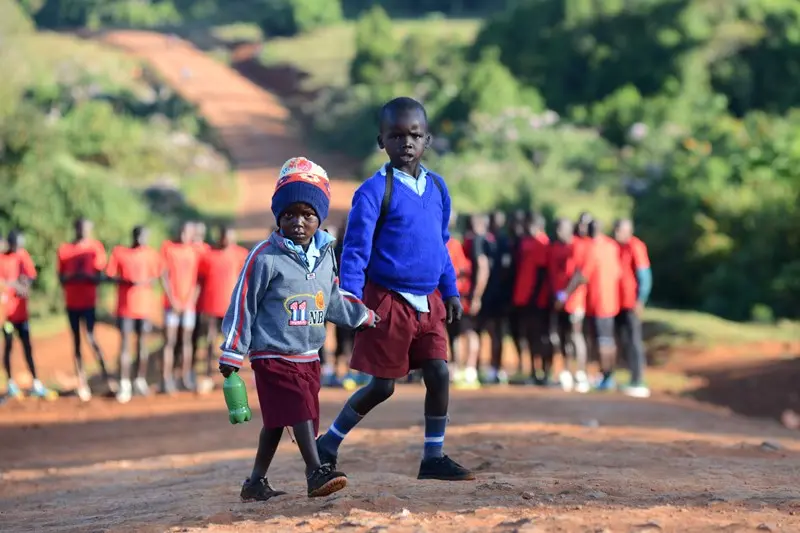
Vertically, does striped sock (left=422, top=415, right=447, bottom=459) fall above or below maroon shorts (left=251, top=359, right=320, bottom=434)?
below

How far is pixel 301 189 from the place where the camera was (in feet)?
21.7

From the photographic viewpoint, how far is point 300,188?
21.7 ft

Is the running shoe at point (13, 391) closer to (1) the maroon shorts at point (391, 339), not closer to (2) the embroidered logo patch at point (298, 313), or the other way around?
(1) the maroon shorts at point (391, 339)

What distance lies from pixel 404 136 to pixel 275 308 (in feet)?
3.87

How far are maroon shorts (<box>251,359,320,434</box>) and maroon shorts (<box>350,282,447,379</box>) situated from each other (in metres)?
0.47

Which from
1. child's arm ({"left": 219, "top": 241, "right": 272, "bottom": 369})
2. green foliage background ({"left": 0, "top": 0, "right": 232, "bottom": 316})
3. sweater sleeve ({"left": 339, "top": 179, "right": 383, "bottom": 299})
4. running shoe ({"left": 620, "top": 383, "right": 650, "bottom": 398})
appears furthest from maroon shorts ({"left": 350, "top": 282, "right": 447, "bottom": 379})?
green foliage background ({"left": 0, "top": 0, "right": 232, "bottom": 316})

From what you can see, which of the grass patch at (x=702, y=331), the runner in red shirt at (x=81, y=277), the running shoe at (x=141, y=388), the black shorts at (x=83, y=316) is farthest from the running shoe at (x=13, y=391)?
the grass patch at (x=702, y=331)

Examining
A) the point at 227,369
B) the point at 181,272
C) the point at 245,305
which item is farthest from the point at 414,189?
the point at 181,272

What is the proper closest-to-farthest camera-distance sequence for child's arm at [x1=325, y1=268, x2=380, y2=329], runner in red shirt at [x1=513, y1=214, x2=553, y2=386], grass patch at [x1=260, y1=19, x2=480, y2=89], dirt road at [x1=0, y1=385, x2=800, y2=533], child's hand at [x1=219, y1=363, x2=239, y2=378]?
dirt road at [x1=0, y1=385, x2=800, y2=533] → child's hand at [x1=219, y1=363, x2=239, y2=378] → child's arm at [x1=325, y1=268, x2=380, y2=329] → runner in red shirt at [x1=513, y1=214, x2=553, y2=386] → grass patch at [x1=260, y1=19, x2=480, y2=89]

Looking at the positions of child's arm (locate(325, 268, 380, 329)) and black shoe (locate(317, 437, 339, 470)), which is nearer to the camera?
child's arm (locate(325, 268, 380, 329))

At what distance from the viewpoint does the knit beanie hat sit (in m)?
6.62

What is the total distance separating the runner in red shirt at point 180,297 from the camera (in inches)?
576

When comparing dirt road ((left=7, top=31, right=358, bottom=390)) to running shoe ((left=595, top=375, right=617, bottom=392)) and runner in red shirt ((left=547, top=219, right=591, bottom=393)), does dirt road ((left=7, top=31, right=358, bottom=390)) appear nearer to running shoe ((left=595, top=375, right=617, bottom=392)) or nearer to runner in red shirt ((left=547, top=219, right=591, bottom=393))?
runner in red shirt ((left=547, top=219, right=591, bottom=393))

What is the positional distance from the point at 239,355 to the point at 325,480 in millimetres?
741
